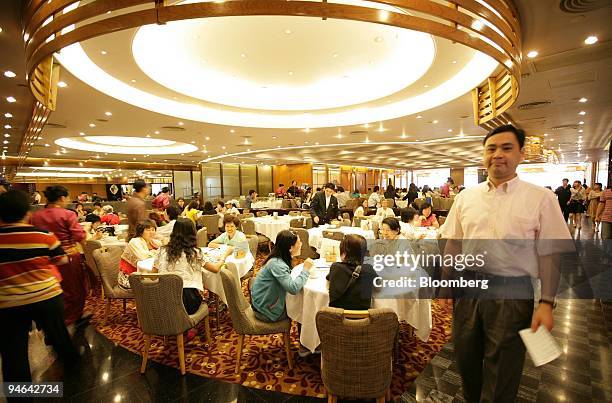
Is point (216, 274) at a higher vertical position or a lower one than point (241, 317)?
higher

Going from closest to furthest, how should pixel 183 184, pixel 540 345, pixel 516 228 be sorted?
pixel 540 345
pixel 516 228
pixel 183 184

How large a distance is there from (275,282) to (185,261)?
41.2 inches

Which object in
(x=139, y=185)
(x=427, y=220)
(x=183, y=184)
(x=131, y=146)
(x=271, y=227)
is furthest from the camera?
(x=183, y=184)

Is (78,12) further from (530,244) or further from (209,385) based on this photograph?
(530,244)

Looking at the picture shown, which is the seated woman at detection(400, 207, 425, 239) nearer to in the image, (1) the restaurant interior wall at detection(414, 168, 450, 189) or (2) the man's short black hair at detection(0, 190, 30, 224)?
(2) the man's short black hair at detection(0, 190, 30, 224)

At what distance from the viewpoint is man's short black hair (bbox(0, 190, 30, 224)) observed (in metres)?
2.01

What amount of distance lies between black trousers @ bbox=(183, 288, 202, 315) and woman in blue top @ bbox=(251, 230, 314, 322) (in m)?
0.72

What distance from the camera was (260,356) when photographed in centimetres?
291

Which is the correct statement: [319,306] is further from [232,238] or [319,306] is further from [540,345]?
A: [232,238]

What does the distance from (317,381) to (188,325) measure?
50.9 inches

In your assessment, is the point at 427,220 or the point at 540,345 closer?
the point at 540,345

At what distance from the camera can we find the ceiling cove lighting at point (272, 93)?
4551mm

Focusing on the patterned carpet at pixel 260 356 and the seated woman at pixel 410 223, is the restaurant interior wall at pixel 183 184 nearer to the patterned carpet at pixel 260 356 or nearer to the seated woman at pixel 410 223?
the patterned carpet at pixel 260 356

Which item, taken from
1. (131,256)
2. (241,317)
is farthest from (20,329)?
(241,317)
